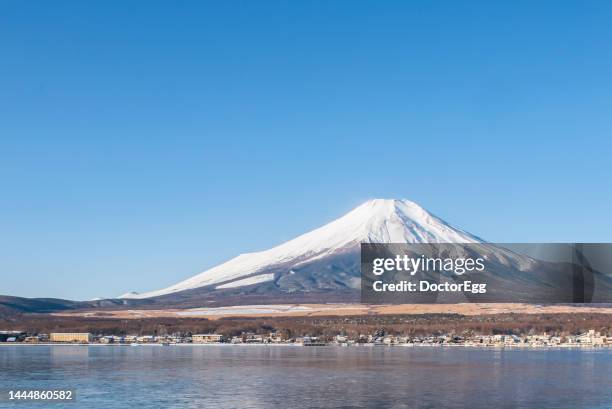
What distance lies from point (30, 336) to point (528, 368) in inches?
4101

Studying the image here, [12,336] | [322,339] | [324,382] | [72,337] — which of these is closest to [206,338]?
[322,339]

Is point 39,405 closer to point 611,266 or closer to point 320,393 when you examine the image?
point 320,393

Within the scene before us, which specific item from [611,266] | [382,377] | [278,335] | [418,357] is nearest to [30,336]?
[278,335]

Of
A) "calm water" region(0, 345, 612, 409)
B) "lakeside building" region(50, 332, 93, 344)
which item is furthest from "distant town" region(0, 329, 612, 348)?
"calm water" region(0, 345, 612, 409)

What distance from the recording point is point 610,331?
14500 centimetres

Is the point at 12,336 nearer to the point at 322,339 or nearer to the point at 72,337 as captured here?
the point at 72,337

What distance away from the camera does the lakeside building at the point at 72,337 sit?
15562 cm

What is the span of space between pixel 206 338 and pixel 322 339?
67.5ft

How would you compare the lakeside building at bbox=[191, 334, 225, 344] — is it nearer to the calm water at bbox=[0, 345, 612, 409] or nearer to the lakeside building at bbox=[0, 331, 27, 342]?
the lakeside building at bbox=[0, 331, 27, 342]

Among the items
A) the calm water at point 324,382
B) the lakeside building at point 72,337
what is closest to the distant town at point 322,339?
the lakeside building at point 72,337

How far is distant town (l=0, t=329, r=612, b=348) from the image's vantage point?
447 ft

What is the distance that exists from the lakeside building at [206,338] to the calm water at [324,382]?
194ft

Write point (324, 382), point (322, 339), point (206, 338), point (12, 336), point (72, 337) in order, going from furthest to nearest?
point (12, 336) < point (72, 337) < point (206, 338) < point (322, 339) < point (324, 382)

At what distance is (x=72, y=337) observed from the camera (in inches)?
6250
